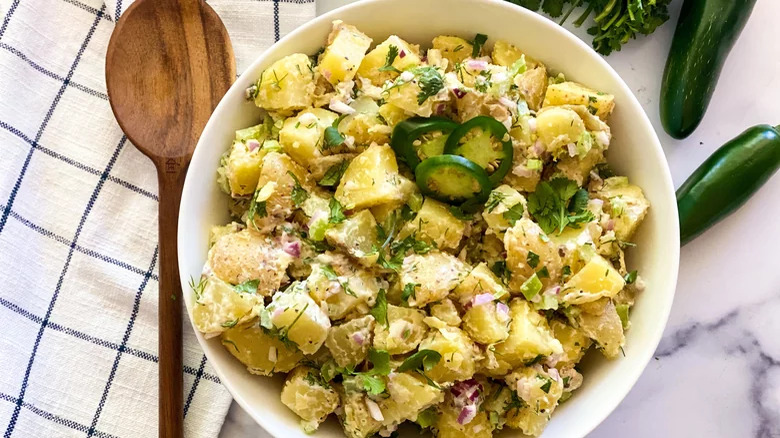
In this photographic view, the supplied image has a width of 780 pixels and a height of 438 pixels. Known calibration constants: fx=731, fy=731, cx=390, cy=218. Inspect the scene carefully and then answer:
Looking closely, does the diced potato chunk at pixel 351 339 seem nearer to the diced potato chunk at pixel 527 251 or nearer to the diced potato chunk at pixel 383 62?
the diced potato chunk at pixel 527 251

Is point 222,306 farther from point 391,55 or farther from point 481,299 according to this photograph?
point 391,55

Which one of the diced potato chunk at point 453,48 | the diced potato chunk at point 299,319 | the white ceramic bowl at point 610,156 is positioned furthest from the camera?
the diced potato chunk at point 453,48

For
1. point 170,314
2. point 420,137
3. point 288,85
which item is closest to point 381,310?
point 420,137

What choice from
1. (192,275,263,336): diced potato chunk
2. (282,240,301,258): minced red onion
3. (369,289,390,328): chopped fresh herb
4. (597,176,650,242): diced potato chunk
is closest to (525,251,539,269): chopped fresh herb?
(597,176,650,242): diced potato chunk

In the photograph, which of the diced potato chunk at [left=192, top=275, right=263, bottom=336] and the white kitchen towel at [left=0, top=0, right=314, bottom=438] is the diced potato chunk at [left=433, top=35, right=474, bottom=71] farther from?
the diced potato chunk at [left=192, top=275, right=263, bottom=336]

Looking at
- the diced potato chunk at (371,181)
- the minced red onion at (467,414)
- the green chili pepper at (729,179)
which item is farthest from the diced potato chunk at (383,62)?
the green chili pepper at (729,179)
